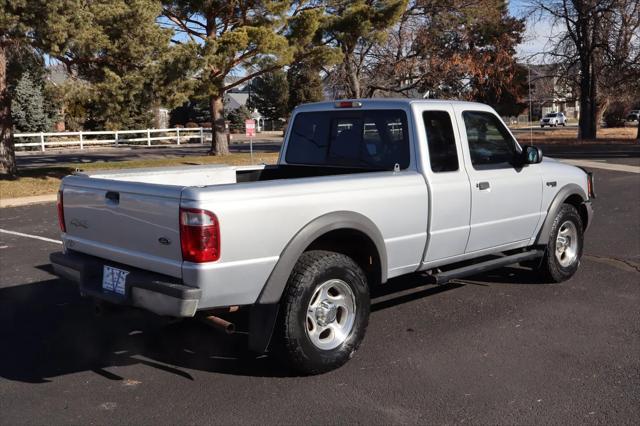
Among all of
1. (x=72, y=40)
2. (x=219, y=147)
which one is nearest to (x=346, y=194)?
(x=72, y=40)

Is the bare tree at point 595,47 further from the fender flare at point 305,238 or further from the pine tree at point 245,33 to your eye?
the fender flare at point 305,238

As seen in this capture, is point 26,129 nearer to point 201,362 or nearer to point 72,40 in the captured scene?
point 72,40

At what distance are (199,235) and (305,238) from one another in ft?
2.45

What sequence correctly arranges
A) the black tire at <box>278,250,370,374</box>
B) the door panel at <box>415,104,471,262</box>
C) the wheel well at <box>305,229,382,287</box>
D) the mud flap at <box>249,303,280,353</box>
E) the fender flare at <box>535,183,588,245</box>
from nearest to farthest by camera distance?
the mud flap at <box>249,303,280,353</box>, the black tire at <box>278,250,370,374</box>, the wheel well at <box>305,229,382,287</box>, the door panel at <box>415,104,471,262</box>, the fender flare at <box>535,183,588,245</box>

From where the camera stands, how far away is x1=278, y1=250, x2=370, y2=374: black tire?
4.29 m

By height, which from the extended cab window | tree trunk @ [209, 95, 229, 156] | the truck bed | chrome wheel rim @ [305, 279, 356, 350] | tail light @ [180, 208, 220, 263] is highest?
tree trunk @ [209, 95, 229, 156]

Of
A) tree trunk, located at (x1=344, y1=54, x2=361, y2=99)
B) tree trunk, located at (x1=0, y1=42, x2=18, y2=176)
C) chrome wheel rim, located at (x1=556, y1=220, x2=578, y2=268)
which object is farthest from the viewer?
tree trunk, located at (x1=344, y1=54, x2=361, y2=99)

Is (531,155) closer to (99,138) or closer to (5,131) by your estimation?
(5,131)

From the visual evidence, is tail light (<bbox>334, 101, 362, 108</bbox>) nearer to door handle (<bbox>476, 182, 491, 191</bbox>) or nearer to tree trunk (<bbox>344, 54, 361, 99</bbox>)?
door handle (<bbox>476, 182, 491, 191</bbox>)

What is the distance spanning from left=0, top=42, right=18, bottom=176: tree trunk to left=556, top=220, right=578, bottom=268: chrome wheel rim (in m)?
15.6

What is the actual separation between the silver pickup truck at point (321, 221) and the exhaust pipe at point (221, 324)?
0.11 feet

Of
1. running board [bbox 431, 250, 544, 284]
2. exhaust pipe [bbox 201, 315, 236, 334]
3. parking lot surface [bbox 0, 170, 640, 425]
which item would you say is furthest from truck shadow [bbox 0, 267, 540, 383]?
running board [bbox 431, 250, 544, 284]

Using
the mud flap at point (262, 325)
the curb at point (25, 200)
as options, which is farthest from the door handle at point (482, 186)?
the curb at point (25, 200)

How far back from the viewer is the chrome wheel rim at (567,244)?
679 cm
